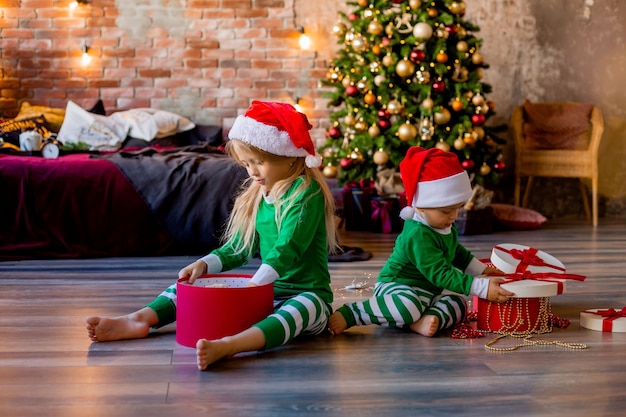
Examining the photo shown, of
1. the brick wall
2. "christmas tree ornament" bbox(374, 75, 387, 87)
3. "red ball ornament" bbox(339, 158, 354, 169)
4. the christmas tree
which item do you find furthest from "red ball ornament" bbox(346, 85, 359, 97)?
the brick wall

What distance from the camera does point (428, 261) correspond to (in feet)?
7.71

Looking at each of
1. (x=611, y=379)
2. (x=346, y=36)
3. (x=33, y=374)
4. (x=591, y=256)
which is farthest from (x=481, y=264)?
(x=346, y=36)

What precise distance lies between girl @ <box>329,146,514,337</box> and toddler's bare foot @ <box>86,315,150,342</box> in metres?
0.55

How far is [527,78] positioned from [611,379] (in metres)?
4.88

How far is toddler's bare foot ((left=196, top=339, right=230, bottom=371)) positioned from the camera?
76.7 inches

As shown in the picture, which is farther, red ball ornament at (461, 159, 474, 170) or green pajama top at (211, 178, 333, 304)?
red ball ornament at (461, 159, 474, 170)

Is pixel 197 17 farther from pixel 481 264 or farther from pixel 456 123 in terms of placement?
pixel 481 264

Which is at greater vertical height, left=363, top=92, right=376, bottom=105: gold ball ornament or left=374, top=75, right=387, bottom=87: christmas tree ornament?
left=374, top=75, right=387, bottom=87: christmas tree ornament

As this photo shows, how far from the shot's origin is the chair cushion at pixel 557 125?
239 inches

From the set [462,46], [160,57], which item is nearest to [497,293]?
[462,46]

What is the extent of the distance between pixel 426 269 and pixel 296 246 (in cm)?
41

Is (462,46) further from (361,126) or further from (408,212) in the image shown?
(408,212)

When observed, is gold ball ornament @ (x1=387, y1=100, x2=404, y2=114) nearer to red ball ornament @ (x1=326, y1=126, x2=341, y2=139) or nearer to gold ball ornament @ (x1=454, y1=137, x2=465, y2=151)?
gold ball ornament @ (x1=454, y1=137, x2=465, y2=151)

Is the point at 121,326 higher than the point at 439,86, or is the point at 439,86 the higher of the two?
the point at 439,86
